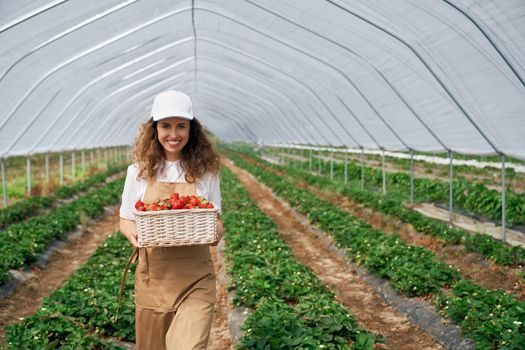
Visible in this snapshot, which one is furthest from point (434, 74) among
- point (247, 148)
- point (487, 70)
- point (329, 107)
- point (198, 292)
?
point (247, 148)

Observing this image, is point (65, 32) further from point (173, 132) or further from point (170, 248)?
point (170, 248)

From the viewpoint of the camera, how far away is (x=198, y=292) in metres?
3.08

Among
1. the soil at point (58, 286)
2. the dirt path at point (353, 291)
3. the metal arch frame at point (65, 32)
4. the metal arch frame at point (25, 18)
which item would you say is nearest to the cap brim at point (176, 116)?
the soil at point (58, 286)

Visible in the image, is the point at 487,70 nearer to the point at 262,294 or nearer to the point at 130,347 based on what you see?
the point at 262,294

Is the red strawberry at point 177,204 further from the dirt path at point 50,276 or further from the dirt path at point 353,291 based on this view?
the dirt path at point 50,276

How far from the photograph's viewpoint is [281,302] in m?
5.47

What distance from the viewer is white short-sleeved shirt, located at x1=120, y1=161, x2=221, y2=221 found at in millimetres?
3240

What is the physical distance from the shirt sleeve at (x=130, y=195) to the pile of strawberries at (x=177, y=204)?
146 mm

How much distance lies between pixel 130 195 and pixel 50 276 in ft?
19.1

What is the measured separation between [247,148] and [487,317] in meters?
41.4

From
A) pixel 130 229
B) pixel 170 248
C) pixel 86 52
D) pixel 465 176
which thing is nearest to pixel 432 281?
pixel 170 248

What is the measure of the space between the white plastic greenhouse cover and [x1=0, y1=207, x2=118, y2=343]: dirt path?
282 centimetres

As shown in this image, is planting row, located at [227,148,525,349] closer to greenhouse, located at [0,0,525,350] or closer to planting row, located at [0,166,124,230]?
greenhouse, located at [0,0,525,350]

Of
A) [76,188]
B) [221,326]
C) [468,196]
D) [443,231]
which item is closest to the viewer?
[221,326]
